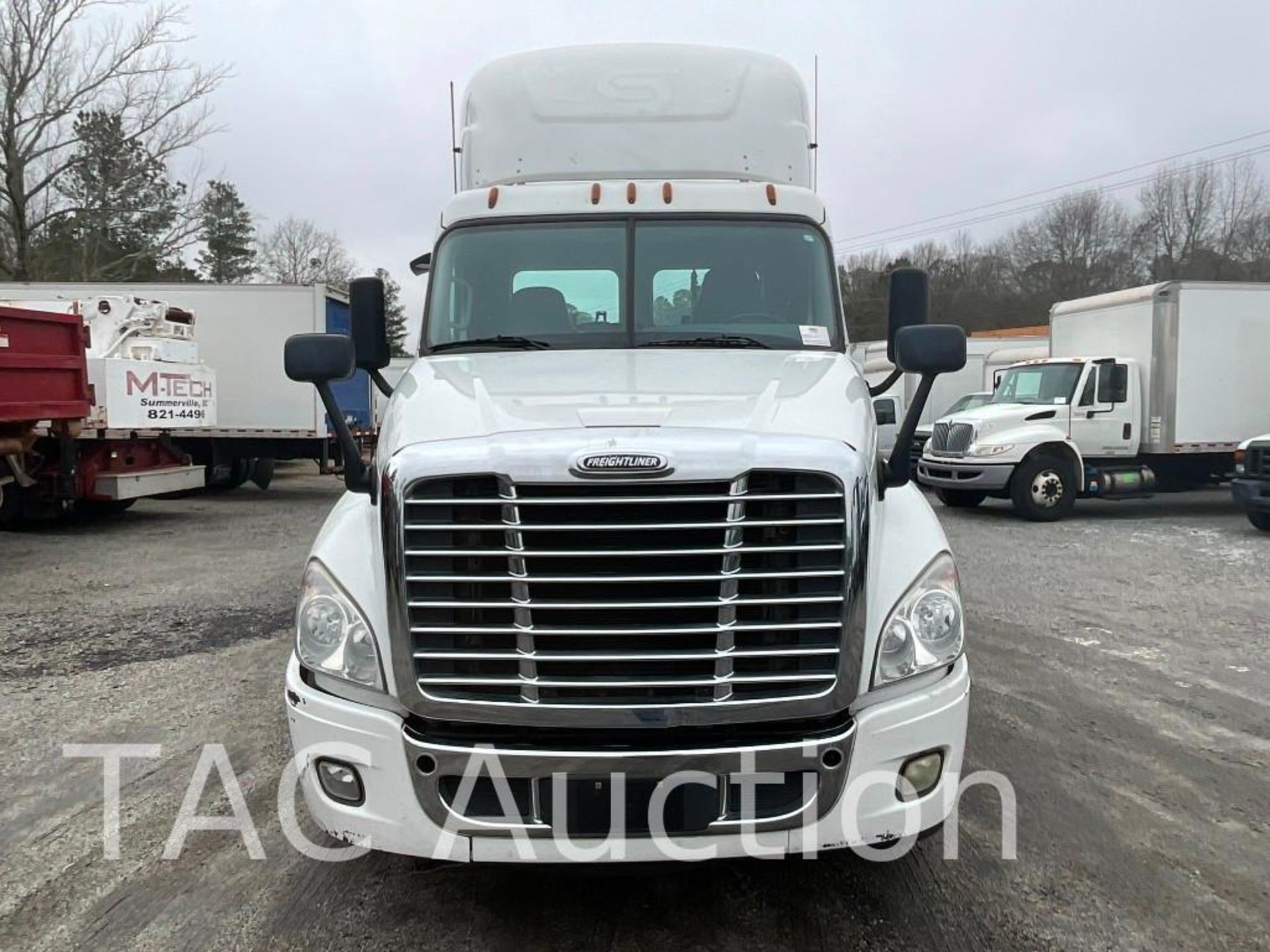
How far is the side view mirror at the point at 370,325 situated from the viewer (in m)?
4.26

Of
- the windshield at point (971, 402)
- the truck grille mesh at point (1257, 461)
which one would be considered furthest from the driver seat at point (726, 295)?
the windshield at point (971, 402)

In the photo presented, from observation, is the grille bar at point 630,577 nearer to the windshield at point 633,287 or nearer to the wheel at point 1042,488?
the windshield at point 633,287

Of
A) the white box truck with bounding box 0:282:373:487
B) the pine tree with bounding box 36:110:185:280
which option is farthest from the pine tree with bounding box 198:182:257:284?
the white box truck with bounding box 0:282:373:487

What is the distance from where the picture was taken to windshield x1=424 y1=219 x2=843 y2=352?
399cm

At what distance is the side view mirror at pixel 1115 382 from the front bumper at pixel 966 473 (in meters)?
2.05

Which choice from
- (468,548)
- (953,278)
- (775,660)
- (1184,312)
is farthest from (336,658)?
(953,278)

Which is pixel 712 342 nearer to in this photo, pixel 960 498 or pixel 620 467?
pixel 620 467

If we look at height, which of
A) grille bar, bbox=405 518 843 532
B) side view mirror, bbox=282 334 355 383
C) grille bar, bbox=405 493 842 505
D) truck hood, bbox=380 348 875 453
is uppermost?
side view mirror, bbox=282 334 355 383

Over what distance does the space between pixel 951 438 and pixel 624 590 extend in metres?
12.4

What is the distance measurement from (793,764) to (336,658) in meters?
1.37

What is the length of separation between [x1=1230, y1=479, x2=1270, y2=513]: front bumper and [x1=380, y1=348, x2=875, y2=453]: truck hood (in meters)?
9.70

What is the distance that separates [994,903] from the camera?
9.80 ft

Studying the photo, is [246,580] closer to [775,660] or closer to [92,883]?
Answer: [92,883]

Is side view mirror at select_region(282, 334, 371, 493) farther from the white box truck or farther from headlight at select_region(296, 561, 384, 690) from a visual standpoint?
the white box truck
